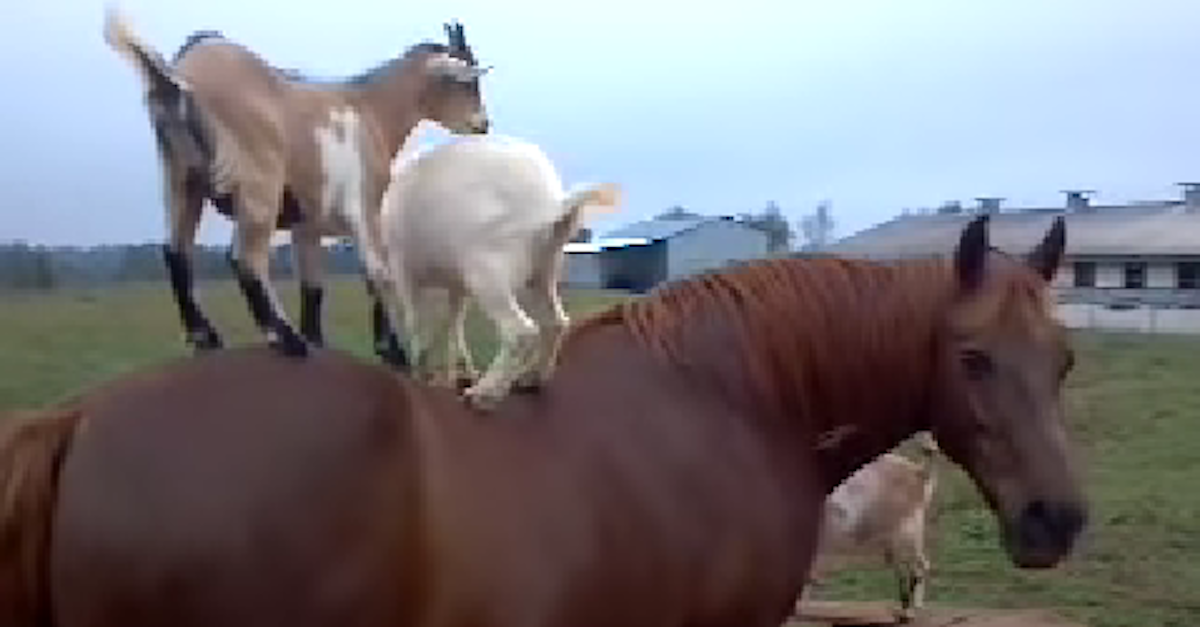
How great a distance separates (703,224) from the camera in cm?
3092

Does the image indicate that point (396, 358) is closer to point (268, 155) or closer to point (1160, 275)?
point (268, 155)

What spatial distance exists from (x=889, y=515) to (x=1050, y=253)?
13.3ft

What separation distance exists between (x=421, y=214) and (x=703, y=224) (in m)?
27.8

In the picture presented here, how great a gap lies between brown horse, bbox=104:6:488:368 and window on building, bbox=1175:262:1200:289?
103 ft

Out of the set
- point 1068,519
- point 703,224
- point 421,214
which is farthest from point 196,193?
point 703,224

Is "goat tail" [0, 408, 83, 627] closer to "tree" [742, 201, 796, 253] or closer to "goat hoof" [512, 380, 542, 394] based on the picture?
"goat hoof" [512, 380, 542, 394]

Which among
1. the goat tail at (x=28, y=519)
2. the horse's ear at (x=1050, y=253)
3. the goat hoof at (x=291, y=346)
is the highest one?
the horse's ear at (x=1050, y=253)

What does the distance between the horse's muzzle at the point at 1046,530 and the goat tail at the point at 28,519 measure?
1539mm

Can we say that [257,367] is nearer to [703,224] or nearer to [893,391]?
[893,391]

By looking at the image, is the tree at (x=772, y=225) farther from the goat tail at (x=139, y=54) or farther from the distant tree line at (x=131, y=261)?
the goat tail at (x=139, y=54)

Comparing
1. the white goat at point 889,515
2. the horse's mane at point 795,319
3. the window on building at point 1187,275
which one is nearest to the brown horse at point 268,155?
the horse's mane at point 795,319

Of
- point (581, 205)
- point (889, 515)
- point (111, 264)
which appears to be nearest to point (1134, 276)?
point (111, 264)

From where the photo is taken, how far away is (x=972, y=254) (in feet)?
8.23

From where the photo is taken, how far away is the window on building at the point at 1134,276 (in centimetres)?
3275
